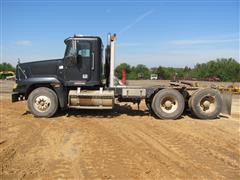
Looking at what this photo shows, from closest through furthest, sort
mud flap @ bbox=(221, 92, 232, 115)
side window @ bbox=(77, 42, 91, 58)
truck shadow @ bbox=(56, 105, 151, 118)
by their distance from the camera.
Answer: side window @ bbox=(77, 42, 91, 58), truck shadow @ bbox=(56, 105, 151, 118), mud flap @ bbox=(221, 92, 232, 115)

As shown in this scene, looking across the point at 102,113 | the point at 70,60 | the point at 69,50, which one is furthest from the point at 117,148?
the point at 102,113

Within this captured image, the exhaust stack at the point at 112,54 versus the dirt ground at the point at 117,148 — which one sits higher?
the exhaust stack at the point at 112,54

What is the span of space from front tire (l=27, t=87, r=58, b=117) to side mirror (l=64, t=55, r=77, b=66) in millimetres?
1166

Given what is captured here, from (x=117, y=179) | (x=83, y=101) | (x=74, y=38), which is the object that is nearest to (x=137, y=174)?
(x=117, y=179)

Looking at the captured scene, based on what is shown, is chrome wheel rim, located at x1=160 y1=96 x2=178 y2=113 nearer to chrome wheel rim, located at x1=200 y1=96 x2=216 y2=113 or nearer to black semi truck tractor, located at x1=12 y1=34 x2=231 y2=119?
black semi truck tractor, located at x1=12 y1=34 x2=231 y2=119

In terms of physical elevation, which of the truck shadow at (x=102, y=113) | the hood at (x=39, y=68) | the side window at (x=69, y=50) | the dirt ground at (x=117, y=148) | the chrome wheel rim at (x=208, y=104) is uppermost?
the side window at (x=69, y=50)

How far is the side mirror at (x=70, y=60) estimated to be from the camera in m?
11.7

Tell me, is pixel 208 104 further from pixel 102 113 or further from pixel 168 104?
pixel 102 113

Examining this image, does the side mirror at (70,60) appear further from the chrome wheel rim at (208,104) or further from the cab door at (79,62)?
the chrome wheel rim at (208,104)

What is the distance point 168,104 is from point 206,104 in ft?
4.67

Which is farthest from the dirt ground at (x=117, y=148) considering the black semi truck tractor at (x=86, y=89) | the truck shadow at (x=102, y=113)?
the truck shadow at (x=102, y=113)

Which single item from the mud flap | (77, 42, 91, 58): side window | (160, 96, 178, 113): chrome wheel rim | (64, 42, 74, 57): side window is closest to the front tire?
(64, 42, 74, 57): side window

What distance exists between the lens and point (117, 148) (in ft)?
23.8

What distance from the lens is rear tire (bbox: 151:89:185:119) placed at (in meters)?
11.8
